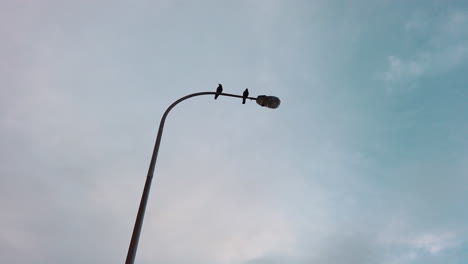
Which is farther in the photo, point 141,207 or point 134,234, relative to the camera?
point 141,207

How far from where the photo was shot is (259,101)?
11227 millimetres

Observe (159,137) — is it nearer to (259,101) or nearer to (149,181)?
(149,181)

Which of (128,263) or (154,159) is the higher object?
(154,159)

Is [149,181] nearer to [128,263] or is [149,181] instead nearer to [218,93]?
[128,263]

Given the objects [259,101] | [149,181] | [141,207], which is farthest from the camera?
[259,101]

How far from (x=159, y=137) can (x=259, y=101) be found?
139 inches

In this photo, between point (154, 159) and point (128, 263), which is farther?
point (154, 159)

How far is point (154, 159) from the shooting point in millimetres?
8953

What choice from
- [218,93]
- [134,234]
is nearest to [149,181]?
[134,234]

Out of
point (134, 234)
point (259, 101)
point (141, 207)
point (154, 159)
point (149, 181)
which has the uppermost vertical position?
point (259, 101)

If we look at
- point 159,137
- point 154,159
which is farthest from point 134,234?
point 159,137

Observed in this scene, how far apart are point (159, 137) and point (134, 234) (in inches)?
116

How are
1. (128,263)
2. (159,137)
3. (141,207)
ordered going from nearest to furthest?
(128,263), (141,207), (159,137)

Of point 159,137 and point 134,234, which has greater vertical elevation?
point 159,137
